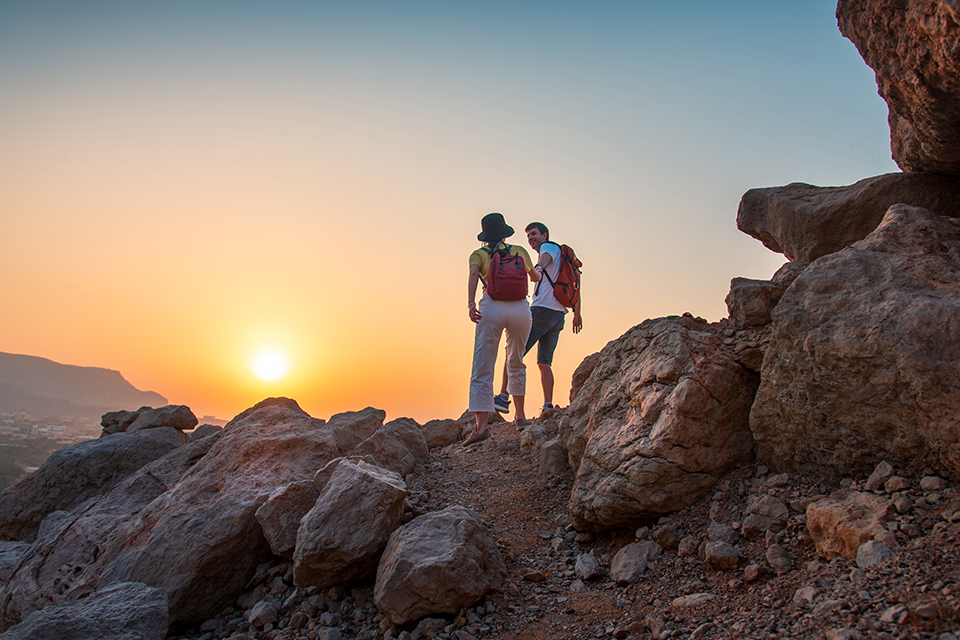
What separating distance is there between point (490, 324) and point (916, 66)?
555 centimetres

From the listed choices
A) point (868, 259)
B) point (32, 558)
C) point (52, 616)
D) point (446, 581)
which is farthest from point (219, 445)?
point (868, 259)

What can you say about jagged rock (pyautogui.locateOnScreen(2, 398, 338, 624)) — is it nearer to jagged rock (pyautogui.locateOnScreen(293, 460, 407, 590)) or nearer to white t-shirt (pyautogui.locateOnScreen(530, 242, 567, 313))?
jagged rock (pyautogui.locateOnScreen(293, 460, 407, 590))

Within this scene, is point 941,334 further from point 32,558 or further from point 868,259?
point 32,558

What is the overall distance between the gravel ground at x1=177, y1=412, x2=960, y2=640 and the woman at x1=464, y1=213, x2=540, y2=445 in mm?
2040

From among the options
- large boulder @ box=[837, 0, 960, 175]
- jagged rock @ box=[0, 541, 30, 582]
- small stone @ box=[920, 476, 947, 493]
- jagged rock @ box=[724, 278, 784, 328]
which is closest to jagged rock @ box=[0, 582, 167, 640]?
jagged rock @ box=[0, 541, 30, 582]

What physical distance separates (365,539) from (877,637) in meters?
3.86

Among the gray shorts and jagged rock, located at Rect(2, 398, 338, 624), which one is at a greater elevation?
the gray shorts

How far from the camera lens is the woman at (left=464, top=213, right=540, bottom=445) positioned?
823cm

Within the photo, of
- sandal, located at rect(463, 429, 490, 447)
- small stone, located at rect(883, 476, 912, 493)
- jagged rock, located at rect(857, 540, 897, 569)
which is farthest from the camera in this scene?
sandal, located at rect(463, 429, 490, 447)

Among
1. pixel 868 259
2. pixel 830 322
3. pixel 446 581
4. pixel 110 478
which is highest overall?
pixel 110 478

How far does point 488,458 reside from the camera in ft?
26.2

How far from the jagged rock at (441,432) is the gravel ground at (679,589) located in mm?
2638

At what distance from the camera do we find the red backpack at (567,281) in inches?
361

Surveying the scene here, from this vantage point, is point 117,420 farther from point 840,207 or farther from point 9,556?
point 840,207
